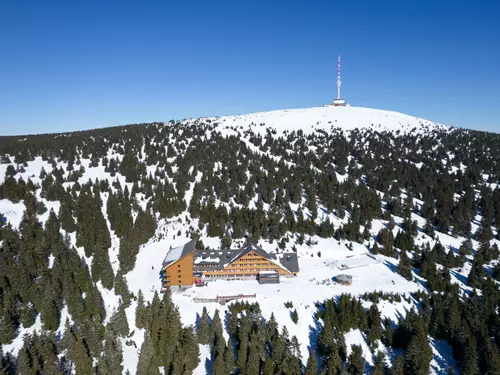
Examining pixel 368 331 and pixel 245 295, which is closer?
pixel 368 331

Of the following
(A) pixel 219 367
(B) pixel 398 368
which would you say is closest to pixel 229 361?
(A) pixel 219 367

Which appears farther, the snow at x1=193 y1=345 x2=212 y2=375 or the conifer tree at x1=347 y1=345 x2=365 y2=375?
the snow at x1=193 y1=345 x2=212 y2=375

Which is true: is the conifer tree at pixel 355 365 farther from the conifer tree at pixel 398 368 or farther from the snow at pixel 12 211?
the snow at pixel 12 211

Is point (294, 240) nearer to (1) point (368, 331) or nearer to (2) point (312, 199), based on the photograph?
(2) point (312, 199)

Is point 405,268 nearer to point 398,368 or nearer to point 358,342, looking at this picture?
point 358,342

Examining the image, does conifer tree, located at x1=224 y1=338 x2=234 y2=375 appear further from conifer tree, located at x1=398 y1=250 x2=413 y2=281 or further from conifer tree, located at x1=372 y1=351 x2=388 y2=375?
conifer tree, located at x1=398 y1=250 x2=413 y2=281

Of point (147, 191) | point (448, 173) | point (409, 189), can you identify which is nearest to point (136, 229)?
point (147, 191)

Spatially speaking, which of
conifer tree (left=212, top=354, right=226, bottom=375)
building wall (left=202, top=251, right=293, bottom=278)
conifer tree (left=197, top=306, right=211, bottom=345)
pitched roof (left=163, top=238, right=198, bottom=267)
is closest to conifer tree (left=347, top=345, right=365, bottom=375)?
→ conifer tree (left=212, top=354, right=226, bottom=375)
